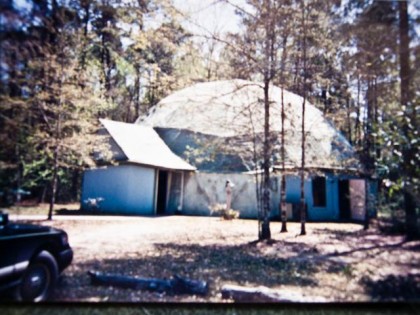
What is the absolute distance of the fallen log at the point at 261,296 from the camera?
2340mm

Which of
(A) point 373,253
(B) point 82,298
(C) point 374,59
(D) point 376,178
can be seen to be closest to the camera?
(B) point 82,298

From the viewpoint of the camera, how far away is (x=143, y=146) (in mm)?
2672

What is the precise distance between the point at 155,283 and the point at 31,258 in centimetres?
85

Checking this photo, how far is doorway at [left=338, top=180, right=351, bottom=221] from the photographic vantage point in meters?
2.74

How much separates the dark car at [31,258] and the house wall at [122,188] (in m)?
0.33

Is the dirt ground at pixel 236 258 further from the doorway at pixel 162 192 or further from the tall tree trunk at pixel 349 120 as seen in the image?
the tall tree trunk at pixel 349 120

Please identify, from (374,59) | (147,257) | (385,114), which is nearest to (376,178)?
(385,114)

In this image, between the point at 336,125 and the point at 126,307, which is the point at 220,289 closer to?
the point at 126,307

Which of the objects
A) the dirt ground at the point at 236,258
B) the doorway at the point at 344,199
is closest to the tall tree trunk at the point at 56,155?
the dirt ground at the point at 236,258

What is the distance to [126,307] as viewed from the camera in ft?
7.37

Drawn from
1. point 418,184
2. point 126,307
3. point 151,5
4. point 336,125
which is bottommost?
point 126,307

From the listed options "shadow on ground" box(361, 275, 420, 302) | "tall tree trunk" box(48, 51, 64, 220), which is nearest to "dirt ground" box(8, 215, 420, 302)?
"shadow on ground" box(361, 275, 420, 302)

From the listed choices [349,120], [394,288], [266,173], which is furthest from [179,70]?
[394,288]

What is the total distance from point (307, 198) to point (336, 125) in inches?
27.9
